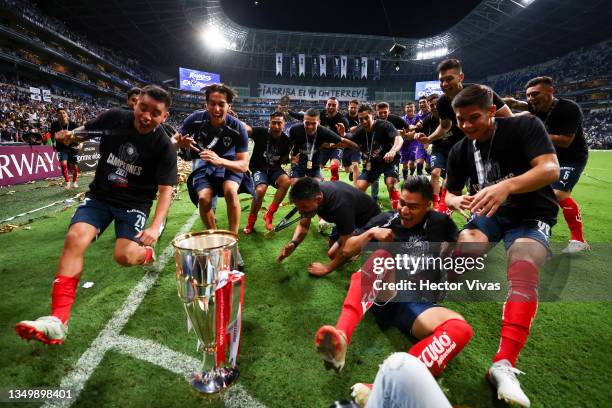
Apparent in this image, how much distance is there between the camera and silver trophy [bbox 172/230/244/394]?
5.71ft

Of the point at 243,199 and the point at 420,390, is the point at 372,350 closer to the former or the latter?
the point at 420,390

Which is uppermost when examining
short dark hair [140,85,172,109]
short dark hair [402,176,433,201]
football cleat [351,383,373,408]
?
short dark hair [140,85,172,109]

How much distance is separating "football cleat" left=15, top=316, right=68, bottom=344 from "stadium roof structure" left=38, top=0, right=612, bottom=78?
36.5 m

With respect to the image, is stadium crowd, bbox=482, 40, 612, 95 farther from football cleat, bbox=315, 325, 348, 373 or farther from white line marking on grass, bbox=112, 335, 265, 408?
white line marking on grass, bbox=112, 335, 265, 408

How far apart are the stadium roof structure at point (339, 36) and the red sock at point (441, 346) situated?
3759 cm

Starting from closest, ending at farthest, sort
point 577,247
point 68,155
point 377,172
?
point 577,247 → point 377,172 → point 68,155

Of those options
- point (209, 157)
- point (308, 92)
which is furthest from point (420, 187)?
point (308, 92)

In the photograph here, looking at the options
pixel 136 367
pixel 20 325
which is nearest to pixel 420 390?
pixel 136 367

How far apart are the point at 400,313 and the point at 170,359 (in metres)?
1.70

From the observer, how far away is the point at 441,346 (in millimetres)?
1852

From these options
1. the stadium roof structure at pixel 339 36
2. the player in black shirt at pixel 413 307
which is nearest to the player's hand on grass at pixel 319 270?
the player in black shirt at pixel 413 307

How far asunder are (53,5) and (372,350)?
139ft

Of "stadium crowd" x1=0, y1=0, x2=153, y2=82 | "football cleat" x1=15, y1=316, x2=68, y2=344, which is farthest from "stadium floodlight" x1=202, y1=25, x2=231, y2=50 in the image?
"football cleat" x1=15, y1=316, x2=68, y2=344

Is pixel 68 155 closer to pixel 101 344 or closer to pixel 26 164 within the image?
pixel 26 164
